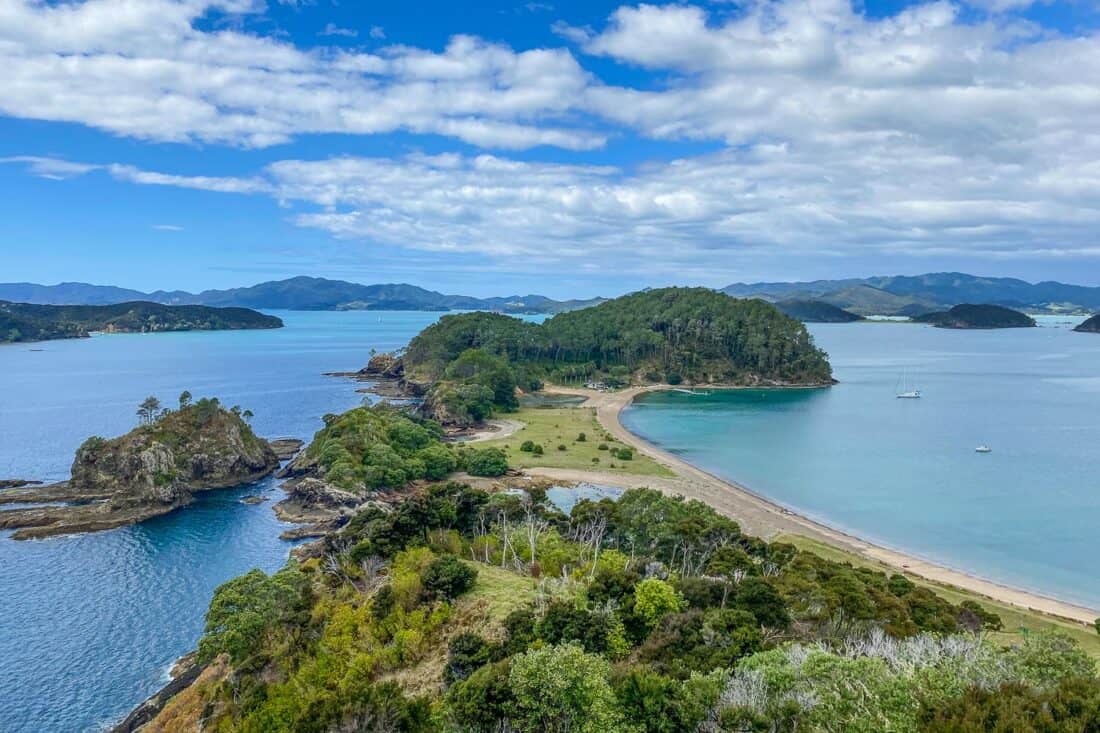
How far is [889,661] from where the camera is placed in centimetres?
1775

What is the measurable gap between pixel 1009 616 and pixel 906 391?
89.1 metres

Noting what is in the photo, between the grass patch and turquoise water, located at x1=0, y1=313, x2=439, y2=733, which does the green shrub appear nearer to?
turquoise water, located at x1=0, y1=313, x2=439, y2=733

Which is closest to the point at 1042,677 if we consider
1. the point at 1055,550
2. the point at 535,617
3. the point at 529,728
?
the point at 529,728

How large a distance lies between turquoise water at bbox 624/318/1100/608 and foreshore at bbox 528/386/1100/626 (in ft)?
5.47

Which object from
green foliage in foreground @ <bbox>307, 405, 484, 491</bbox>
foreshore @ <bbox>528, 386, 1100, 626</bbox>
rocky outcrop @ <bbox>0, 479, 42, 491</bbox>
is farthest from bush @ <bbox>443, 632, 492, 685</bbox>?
rocky outcrop @ <bbox>0, 479, 42, 491</bbox>

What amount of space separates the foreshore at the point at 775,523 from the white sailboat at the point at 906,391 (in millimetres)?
52954

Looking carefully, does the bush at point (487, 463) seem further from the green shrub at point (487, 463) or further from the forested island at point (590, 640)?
the forested island at point (590, 640)

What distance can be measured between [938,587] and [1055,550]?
1372 centimetres

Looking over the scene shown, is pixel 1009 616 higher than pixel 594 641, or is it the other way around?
pixel 594 641

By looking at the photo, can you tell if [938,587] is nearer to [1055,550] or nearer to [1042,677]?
[1055,550]

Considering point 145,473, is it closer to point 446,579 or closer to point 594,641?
point 446,579

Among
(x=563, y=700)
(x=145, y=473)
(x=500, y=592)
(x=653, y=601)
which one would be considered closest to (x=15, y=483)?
(x=145, y=473)

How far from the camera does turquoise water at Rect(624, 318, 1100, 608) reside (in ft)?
144

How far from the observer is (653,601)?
22438 millimetres
